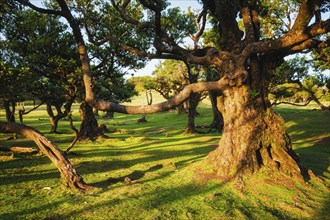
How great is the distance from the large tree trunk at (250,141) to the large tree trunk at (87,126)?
52.3ft

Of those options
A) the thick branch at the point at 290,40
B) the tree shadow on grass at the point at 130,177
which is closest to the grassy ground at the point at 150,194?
the tree shadow on grass at the point at 130,177

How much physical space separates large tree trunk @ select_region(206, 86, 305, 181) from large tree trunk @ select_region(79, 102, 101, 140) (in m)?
15.9

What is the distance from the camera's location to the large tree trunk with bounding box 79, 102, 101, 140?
2570cm

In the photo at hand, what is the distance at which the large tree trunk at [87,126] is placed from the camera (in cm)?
2570

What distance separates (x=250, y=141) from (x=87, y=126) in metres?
17.9

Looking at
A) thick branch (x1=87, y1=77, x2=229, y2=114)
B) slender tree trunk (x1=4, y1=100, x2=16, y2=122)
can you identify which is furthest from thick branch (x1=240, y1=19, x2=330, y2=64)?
slender tree trunk (x1=4, y1=100, x2=16, y2=122)

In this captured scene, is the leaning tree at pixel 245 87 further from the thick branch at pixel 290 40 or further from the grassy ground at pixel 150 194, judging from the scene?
the grassy ground at pixel 150 194

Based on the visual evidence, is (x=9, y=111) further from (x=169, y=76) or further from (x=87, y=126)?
(x=169, y=76)

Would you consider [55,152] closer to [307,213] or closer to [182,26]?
[307,213]

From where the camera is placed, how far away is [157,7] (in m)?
11.6

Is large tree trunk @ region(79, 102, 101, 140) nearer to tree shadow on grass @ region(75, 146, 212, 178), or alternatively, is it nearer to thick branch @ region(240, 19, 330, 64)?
tree shadow on grass @ region(75, 146, 212, 178)

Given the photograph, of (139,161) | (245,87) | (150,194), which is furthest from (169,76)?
(150,194)

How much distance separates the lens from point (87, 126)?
26.1 meters

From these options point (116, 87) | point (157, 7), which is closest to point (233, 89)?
point (157, 7)
